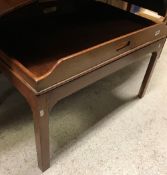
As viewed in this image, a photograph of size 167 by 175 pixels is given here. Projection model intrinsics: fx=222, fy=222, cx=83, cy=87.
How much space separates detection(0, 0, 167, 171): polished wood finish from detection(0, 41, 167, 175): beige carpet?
124 mm

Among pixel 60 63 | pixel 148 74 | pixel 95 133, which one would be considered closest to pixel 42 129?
pixel 60 63

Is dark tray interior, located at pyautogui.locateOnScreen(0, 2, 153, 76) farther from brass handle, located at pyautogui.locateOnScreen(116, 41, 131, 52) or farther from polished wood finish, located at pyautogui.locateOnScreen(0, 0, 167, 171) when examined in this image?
brass handle, located at pyautogui.locateOnScreen(116, 41, 131, 52)

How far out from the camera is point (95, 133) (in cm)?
109

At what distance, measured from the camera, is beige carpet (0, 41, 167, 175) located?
0.95 m

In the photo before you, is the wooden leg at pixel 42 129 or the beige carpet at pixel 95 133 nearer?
the wooden leg at pixel 42 129

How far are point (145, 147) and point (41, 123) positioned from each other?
56cm

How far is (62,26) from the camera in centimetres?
106

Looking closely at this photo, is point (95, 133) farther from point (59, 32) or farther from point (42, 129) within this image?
point (59, 32)

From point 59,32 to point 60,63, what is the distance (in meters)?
0.39

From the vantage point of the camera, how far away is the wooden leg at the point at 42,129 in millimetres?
698

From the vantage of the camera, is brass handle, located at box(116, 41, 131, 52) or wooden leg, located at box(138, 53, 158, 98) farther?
wooden leg, located at box(138, 53, 158, 98)

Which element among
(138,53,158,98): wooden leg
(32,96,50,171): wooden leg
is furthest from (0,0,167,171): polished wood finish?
(138,53,158,98): wooden leg

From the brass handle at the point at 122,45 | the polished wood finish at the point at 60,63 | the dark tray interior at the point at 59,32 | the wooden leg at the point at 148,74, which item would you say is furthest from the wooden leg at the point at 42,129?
the wooden leg at the point at 148,74

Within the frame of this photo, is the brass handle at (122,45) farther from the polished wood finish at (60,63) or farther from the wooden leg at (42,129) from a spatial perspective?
the wooden leg at (42,129)
